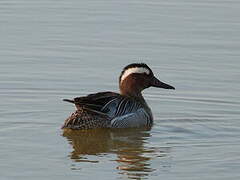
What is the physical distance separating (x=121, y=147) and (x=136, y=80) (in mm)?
2150

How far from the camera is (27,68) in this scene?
17922mm

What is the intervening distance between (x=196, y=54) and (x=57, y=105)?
3.69 meters

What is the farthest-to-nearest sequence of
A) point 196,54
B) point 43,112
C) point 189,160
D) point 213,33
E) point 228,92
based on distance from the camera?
1. point 213,33
2. point 196,54
3. point 228,92
4. point 43,112
5. point 189,160

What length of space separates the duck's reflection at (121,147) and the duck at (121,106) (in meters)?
0.14

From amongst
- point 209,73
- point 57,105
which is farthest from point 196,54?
point 57,105

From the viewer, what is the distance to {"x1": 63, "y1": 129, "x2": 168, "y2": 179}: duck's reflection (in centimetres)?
1323

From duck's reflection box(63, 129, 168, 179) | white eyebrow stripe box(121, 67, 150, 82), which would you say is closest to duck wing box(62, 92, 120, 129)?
duck's reflection box(63, 129, 168, 179)

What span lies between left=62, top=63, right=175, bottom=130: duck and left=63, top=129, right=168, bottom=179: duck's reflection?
0.14 meters

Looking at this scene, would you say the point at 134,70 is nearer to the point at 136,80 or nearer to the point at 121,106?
the point at 136,80

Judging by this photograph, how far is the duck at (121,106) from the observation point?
597 inches

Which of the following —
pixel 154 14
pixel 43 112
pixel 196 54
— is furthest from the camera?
pixel 154 14

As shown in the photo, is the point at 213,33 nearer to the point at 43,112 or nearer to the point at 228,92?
the point at 228,92

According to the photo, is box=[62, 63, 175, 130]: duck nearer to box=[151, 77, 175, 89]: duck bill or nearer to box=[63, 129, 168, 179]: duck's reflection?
box=[151, 77, 175, 89]: duck bill

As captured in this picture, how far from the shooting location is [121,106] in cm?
1570
